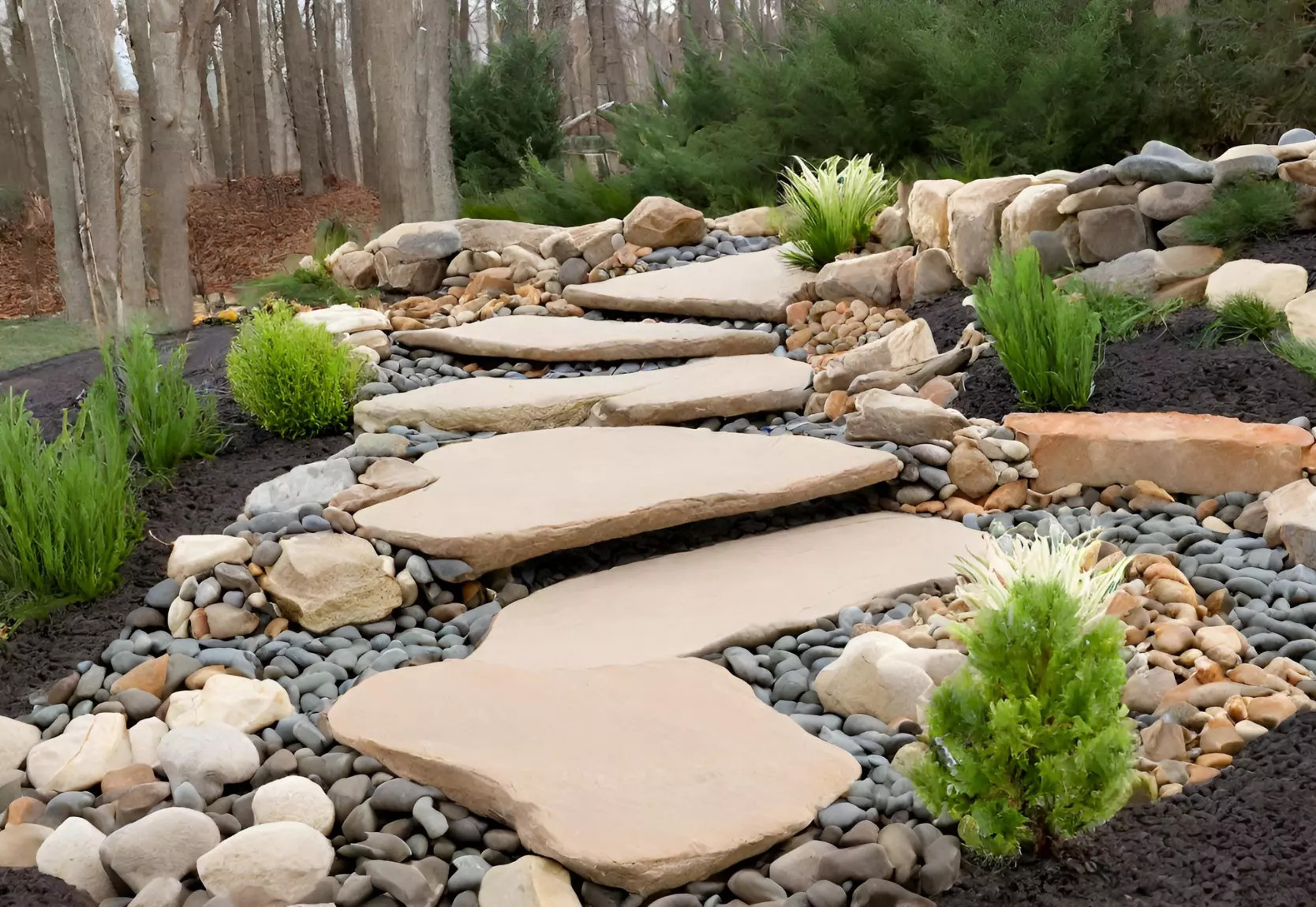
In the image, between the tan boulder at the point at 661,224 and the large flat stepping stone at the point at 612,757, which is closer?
the large flat stepping stone at the point at 612,757

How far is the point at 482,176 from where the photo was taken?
1332cm

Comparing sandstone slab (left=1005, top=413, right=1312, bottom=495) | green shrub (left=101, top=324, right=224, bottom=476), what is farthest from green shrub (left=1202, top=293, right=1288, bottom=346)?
green shrub (left=101, top=324, right=224, bottom=476)

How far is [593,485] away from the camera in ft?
12.2

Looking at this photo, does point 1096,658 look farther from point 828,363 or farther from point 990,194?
point 990,194

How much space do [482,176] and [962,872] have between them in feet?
40.2

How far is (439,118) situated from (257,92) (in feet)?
30.7

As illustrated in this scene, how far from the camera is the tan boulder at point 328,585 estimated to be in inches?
125

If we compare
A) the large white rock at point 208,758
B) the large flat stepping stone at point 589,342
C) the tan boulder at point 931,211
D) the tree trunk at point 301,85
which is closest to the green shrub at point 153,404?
the large flat stepping stone at point 589,342

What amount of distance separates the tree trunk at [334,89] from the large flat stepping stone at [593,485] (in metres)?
15.1

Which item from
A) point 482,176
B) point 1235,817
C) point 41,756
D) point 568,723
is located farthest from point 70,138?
point 482,176

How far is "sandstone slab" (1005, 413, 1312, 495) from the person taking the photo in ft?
11.6

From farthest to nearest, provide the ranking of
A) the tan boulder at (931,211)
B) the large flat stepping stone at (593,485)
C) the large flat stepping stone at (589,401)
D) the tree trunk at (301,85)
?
the tree trunk at (301,85) → the tan boulder at (931,211) → the large flat stepping stone at (589,401) → the large flat stepping stone at (593,485)

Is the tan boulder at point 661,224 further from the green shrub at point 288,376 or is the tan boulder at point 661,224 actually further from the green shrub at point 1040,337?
the green shrub at point 1040,337

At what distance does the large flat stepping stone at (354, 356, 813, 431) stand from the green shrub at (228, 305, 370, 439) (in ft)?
0.47
